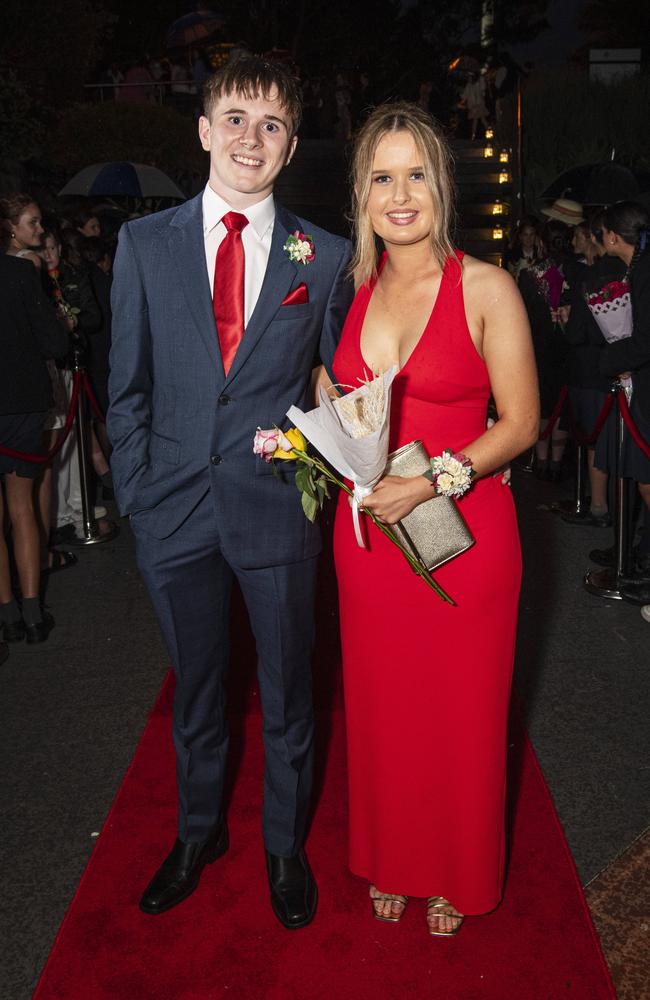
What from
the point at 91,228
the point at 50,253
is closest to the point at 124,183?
the point at 91,228

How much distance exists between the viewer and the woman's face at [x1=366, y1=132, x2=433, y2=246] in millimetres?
2420

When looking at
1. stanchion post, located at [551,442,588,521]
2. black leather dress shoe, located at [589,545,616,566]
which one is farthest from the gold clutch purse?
stanchion post, located at [551,442,588,521]

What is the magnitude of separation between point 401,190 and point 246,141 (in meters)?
0.41

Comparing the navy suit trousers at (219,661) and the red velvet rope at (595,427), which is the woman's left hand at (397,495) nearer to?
the navy suit trousers at (219,661)

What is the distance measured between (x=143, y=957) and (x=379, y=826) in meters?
0.75

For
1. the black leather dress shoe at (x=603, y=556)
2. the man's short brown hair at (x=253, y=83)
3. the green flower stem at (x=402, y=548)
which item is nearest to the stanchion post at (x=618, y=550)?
the black leather dress shoe at (x=603, y=556)

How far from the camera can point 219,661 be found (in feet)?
9.23

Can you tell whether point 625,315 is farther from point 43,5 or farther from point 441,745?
point 43,5

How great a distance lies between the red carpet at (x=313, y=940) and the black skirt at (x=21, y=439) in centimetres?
236

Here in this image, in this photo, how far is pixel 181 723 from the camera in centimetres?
283

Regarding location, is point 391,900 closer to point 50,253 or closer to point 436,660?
point 436,660

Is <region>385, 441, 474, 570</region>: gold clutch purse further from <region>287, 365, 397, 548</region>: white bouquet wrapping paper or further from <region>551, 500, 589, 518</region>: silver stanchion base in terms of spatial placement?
<region>551, 500, 589, 518</region>: silver stanchion base

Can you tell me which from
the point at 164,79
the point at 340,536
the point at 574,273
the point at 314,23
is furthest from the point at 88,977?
the point at 314,23

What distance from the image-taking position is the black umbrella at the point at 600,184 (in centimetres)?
858
